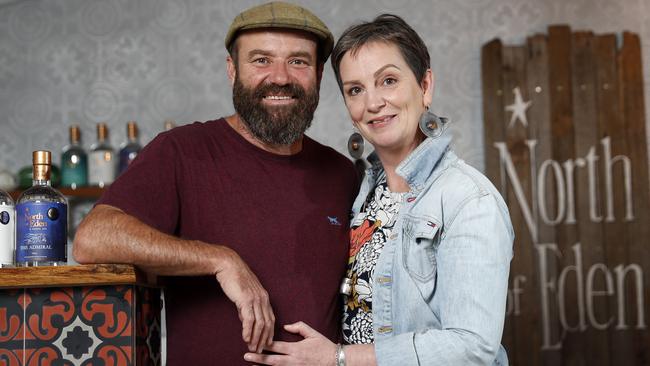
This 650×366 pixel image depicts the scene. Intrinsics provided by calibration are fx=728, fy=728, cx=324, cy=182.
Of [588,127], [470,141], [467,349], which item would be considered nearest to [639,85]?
[588,127]

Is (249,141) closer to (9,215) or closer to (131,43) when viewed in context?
(9,215)

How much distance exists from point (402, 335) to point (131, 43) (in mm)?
2446

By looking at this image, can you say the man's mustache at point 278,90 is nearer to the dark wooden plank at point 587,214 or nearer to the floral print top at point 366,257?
the floral print top at point 366,257

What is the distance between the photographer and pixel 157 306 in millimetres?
1426

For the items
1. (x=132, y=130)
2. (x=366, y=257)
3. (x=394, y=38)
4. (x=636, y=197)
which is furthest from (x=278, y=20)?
(x=636, y=197)

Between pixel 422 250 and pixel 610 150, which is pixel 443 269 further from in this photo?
pixel 610 150

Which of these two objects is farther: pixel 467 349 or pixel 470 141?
pixel 470 141

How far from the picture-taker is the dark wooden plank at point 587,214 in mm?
2994

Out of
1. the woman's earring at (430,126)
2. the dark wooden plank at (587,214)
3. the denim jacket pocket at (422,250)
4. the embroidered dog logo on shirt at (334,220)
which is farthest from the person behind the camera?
the dark wooden plank at (587,214)

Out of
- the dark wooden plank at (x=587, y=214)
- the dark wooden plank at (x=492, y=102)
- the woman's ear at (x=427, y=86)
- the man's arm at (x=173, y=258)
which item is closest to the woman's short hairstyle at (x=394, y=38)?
the woman's ear at (x=427, y=86)

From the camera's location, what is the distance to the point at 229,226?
151cm

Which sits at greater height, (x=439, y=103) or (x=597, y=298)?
(x=439, y=103)

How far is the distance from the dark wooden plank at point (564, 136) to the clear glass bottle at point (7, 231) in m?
2.28

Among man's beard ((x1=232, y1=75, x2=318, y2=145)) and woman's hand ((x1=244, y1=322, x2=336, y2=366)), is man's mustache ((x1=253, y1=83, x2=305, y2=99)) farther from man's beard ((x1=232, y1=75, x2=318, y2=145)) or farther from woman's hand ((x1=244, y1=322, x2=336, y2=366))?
woman's hand ((x1=244, y1=322, x2=336, y2=366))
